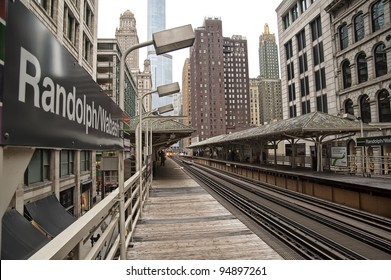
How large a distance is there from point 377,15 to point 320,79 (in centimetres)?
938

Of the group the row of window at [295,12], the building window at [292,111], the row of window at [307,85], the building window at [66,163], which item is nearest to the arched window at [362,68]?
the row of window at [307,85]

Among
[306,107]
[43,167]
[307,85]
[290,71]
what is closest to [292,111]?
[306,107]

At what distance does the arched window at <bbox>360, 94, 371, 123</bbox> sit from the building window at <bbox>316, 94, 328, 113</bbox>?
18.0 feet

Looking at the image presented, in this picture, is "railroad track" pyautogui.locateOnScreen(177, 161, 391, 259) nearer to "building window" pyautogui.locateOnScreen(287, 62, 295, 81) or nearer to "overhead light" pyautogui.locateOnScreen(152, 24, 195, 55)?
"overhead light" pyautogui.locateOnScreen(152, 24, 195, 55)

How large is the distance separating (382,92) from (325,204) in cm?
1533

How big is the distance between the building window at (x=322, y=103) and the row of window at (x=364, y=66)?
3.63 m

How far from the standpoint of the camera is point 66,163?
54.7 feet

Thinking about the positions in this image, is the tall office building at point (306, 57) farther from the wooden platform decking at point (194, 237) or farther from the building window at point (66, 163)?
the building window at point (66, 163)

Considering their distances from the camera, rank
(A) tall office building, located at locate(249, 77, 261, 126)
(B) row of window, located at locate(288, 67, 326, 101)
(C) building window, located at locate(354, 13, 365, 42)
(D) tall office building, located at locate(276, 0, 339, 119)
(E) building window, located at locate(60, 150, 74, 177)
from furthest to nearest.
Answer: (A) tall office building, located at locate(249, 77, 261, 126), (B) row of window, located at locate(288, 67, 326, 101), (D) tall office building, located at locate(276, 0, 339, 119), (C) building window, located at locate(354, 13, 365, 42), (E) building window, located at locate(60, 150, 74, 177)

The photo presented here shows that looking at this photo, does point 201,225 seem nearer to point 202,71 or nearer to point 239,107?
point 202,71

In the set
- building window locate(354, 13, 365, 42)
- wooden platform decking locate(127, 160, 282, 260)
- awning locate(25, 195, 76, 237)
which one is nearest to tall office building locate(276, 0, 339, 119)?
building window locate(354, 13, 365, 42)

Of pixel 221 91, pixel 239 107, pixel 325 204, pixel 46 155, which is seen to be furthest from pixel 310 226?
pixel 239 107

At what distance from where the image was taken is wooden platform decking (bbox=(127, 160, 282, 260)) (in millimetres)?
4512

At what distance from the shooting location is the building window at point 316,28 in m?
30.5
